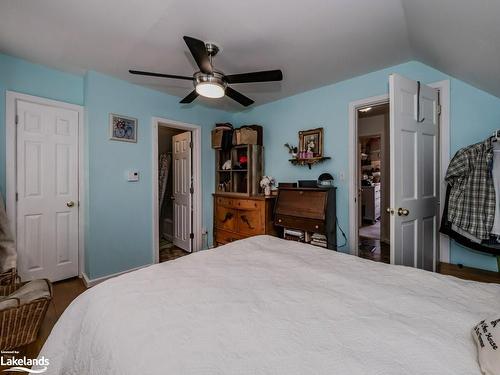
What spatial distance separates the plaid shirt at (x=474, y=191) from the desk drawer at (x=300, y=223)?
1184 millimetres

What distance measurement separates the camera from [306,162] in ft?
10.6

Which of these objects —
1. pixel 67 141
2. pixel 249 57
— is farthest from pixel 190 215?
pixel 249 57

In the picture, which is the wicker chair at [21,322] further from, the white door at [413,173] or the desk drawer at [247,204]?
the white door at [413,173]

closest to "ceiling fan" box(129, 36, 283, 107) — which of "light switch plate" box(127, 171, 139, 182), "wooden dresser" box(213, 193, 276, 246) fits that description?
"light switch plate" box(127, 171, 139, 182)

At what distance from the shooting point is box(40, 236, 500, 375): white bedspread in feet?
2.21

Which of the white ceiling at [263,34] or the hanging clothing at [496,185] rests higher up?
the white ceiling at [263,34]

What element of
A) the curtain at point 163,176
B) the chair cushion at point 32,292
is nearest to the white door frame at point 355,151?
the chair cushion at point 32,292

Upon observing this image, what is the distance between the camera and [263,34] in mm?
1983

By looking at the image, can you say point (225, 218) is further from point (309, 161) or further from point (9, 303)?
point (9, 303)

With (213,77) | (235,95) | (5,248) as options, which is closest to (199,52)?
(213,77)

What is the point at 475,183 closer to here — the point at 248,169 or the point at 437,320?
the point at 437,320

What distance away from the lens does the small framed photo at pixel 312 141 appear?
123 inches

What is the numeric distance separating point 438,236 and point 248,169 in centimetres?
235

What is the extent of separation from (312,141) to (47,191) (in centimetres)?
320
